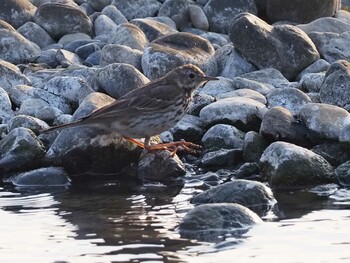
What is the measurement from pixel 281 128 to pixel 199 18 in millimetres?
6517

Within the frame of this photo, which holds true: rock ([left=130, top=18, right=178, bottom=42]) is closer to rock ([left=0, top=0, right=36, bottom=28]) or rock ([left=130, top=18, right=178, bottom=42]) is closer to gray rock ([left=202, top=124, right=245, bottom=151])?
rock ([left=0, top=0, right=36, bottom=28])

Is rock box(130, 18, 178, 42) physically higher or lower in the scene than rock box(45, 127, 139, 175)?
higher

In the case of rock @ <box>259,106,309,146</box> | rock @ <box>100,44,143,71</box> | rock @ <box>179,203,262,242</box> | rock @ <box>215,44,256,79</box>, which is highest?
rock @ <box>100,44,143,71</box>

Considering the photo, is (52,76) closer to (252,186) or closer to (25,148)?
(25,148)

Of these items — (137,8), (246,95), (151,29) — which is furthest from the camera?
(137,8)

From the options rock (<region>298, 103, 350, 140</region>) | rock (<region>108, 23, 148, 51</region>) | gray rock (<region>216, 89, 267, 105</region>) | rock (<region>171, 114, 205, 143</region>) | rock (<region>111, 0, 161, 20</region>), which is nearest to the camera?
rock (<region>298, 103, 350, 140</region>)

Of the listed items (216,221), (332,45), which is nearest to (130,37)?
(332,45)

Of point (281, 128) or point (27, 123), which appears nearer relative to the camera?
point (281, 128)

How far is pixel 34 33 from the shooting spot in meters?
17.3

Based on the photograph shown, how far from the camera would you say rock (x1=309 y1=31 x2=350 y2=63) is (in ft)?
50.7

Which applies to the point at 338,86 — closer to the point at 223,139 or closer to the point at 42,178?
the point at 223,139

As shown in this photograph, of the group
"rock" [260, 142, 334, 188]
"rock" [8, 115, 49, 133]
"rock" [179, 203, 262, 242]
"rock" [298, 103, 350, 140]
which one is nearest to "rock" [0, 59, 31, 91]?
"rock" [8, 115, 49, 133]

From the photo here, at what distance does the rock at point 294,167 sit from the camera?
10695mm

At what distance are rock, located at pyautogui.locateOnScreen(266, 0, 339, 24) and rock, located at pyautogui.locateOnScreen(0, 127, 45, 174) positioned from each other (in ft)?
23.7
